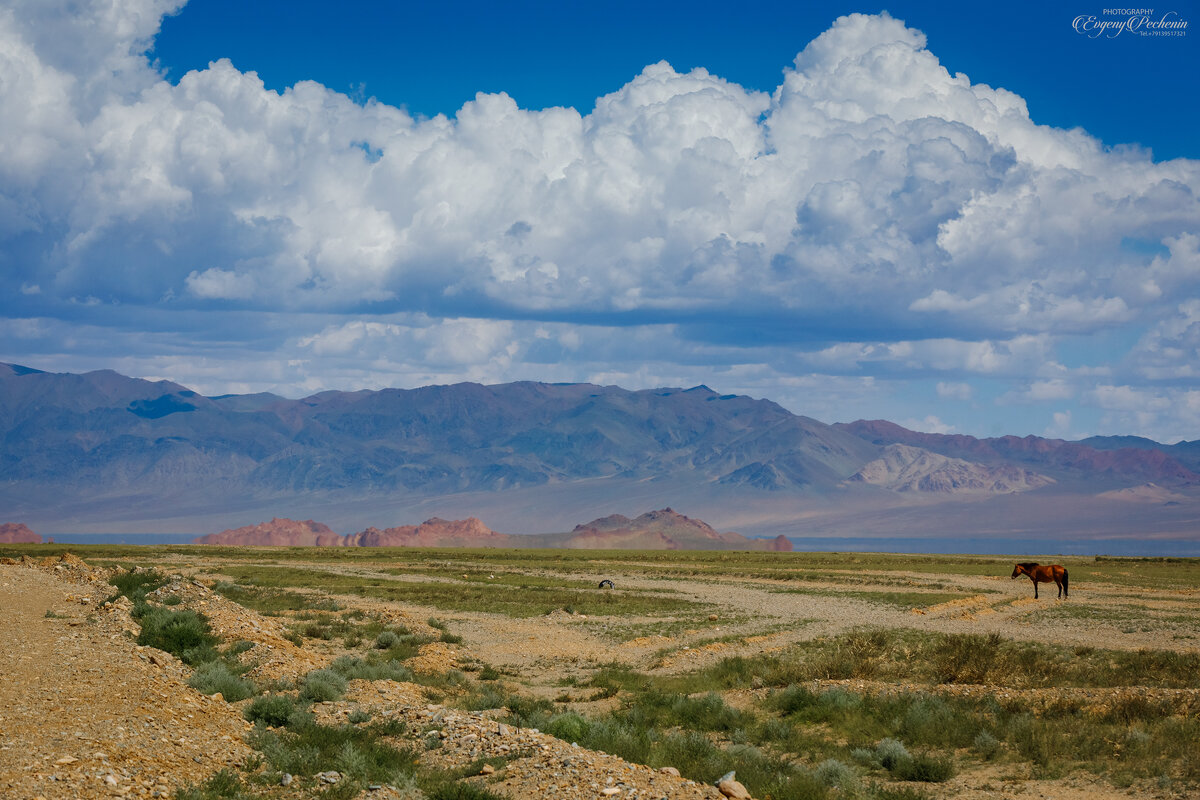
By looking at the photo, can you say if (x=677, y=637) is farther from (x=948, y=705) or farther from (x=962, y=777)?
(x=962, y=777)

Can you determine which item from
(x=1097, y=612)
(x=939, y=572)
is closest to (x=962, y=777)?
(x=1097, y=612)

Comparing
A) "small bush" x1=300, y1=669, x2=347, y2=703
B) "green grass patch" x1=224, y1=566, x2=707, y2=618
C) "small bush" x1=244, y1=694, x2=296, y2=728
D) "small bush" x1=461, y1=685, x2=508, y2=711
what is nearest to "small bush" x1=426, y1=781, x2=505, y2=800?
"small bush" x1=244, y1=694, x2=296, y2=728

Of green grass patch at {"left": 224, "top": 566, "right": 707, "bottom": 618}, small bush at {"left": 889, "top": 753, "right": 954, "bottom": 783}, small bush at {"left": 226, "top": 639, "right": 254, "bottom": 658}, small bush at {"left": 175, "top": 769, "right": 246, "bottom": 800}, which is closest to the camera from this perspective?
small bush at {"left": 175, "top": 769, "right": 246, "bottom": 800}

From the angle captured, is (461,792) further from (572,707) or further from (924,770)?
(572,707)

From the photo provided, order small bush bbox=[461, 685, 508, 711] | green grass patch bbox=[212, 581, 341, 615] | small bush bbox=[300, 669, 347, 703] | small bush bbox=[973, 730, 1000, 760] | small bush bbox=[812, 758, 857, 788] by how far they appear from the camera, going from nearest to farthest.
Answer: small bush bbox=[812, 758, 857, 788] < small bush bbox=[973, 730, 1000, 760] < small bush bbox=[300, 669, 347, 703] < small bush bbox=[461, 685, 508, 711] < green grass patch bbox=[212, 581, 341, 615]

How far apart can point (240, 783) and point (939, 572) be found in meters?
71.4

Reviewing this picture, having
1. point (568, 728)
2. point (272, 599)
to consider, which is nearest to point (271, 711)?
point (568, 728)

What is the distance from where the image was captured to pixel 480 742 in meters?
13.7

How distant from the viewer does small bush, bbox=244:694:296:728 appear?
15058mm

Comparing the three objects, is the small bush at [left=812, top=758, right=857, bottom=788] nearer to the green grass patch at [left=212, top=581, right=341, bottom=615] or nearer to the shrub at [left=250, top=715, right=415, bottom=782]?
the shrub at [left=250, top=715, right=415, bottom=782]

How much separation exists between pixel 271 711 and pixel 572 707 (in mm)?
6199

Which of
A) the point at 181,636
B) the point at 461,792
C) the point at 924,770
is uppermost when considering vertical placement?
the point at 181,636

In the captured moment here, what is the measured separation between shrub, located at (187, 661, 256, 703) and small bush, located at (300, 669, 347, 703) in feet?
3.14

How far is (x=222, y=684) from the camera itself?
1650cm
